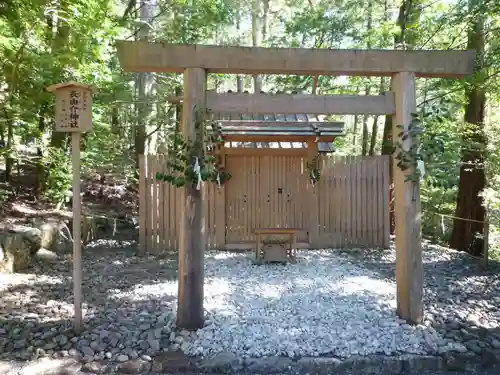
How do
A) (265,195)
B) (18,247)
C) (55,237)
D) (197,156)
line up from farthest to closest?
(265,195) < (55,237) < (18,247) < (197,156)

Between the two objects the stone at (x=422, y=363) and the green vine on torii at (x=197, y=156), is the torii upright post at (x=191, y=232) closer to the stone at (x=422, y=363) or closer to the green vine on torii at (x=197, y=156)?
the green vine on torii at (x=197, y=156)

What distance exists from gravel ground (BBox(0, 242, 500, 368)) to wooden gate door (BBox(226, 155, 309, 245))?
1.50 meters

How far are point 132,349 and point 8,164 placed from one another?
7185 millimetres

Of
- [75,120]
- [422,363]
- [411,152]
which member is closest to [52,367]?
[75,120]

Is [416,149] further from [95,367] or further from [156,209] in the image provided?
[156,209]

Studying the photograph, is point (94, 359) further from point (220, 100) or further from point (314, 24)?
point (314, 24)

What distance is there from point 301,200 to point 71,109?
5202mm

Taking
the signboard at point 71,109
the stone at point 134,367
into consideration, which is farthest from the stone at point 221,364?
the signboard at point 71,109

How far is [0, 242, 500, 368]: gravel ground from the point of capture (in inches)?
141

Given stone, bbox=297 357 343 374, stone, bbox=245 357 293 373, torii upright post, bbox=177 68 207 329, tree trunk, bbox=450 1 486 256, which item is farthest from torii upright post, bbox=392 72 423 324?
tree trunk, bbox=450 1 486 256

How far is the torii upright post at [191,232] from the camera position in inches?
152

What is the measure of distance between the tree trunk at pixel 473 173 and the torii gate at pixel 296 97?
411 centimetres

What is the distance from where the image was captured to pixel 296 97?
4016 mm

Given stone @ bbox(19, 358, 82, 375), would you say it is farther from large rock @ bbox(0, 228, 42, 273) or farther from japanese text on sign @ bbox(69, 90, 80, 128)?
large rock @ bbox(0, 228, 42, 273)
